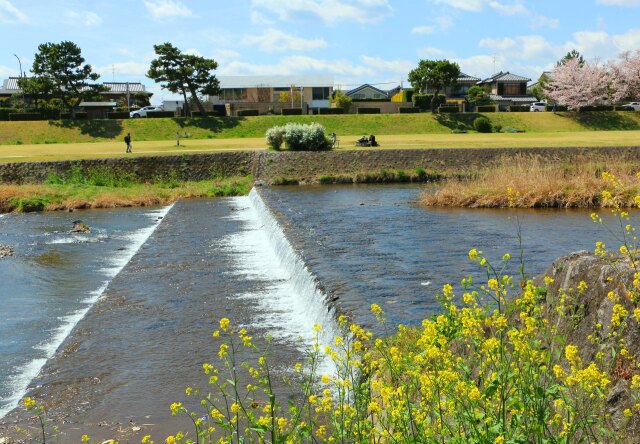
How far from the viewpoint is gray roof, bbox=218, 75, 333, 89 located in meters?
97.8

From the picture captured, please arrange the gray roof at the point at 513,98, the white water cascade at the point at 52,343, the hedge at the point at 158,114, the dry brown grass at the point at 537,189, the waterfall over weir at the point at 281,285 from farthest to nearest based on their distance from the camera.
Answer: the gray roof at the point at 513,98 → the hedge at the point at 158,114 → the dry brown grass at the point at 537,189 → the waterfall over weir at the point at 281,285 → the white water cascade at the point at 52,343

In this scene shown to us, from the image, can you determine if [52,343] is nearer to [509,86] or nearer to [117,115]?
[117,115]

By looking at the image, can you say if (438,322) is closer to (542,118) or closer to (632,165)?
(632,165)

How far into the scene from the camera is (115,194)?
1344 inches

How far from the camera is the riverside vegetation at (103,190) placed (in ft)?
106

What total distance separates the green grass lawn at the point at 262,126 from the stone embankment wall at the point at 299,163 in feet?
64.3

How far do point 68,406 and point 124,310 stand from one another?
424cm

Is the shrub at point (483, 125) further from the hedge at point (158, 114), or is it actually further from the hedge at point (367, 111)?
the hedge at point (158, 114)

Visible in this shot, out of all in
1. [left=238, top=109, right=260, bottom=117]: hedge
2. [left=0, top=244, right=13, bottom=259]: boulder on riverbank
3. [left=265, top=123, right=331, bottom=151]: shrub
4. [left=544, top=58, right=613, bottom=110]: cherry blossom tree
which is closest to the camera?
[left=0, top=244, right=13, bottom=259]: boulder on riverbank

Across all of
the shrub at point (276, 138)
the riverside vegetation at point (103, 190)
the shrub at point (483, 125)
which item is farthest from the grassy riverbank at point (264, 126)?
the riverside vegetation at point (103, 190)

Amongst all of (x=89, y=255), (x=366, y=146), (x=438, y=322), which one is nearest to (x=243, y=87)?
(x=366, y=146)

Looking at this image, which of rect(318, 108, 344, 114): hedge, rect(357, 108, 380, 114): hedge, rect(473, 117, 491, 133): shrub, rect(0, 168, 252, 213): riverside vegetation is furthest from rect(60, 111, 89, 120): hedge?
rect(473, 117, 491, 133): shrub

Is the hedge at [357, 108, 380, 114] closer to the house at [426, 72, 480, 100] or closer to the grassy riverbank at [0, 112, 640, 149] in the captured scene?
the grassy riverbank at [0, 112, 640, 149]

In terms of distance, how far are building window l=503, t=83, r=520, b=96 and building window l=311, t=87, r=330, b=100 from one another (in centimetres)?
2906
